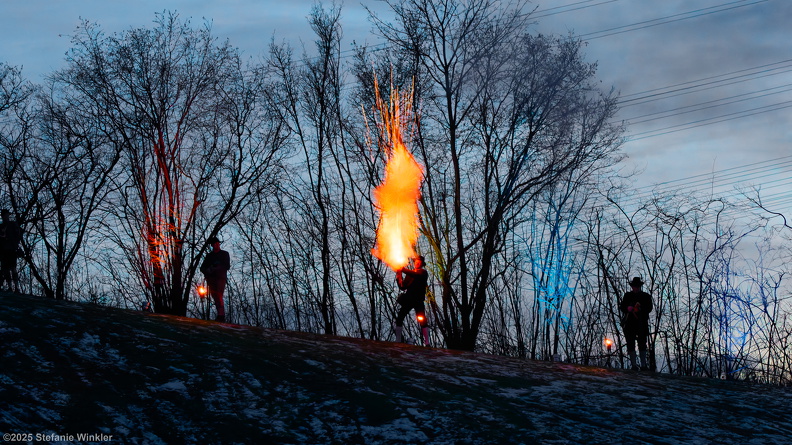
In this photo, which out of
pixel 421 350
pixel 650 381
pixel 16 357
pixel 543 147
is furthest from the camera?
pixel 543 147

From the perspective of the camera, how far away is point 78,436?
532 centimetres

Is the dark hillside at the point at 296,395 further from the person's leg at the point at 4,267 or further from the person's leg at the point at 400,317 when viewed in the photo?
the person's leg at the point at 4,267

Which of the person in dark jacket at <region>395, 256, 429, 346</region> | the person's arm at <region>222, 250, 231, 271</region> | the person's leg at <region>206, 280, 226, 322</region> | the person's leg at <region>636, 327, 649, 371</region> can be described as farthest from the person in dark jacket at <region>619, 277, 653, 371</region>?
the person's leg at <region>206, 280, 226, 322</region>

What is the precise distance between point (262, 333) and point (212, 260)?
166 inches

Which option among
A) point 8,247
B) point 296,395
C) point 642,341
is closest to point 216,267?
point 8,247

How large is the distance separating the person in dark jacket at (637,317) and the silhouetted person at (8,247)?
13.0 m

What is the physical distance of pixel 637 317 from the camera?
13898 mm

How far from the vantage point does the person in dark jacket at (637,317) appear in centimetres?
1382

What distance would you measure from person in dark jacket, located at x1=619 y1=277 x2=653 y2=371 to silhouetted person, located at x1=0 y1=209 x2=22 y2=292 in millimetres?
12989

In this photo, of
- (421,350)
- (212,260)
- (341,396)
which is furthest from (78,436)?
(212,260)

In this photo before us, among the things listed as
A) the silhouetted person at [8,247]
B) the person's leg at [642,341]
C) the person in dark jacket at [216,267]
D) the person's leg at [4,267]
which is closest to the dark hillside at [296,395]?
the person's leg at [642,341]

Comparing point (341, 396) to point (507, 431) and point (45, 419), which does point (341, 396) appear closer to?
point (507, 431)

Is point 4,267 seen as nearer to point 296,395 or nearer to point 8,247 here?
point 8,247

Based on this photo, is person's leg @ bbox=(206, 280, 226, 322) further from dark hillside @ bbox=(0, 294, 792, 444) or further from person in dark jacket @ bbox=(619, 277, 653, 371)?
person in dark jacket @ bbox=(619, 277, 653, 371)
